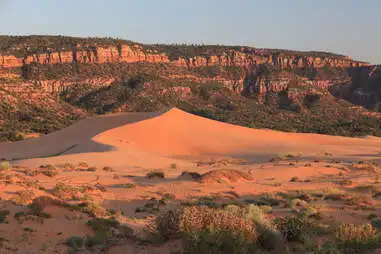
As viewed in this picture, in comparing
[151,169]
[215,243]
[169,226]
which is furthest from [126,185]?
[215,243]

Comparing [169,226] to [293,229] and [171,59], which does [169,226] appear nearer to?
[293,229]

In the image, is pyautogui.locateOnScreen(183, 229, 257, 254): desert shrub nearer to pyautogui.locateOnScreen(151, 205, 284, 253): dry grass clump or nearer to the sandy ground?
A: pyautogui.locateOnScreen(151, 205, 284, 253): dry grass clump

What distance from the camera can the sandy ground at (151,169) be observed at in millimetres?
8930


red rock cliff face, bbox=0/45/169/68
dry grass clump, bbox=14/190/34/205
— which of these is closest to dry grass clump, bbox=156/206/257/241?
dry grass clump, bbox=14/190/34/205

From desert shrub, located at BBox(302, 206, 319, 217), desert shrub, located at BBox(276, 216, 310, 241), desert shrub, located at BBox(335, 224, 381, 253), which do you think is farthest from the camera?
desert shrub, located at BBox(302, 206, 319, 217)

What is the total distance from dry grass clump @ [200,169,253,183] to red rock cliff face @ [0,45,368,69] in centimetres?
8097

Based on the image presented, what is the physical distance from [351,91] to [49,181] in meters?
123

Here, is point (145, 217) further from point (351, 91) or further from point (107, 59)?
point (351, 91)

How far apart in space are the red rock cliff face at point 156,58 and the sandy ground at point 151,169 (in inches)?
1970

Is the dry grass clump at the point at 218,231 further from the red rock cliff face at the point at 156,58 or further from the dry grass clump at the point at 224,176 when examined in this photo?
the red rock cliff face at the point at 156,58

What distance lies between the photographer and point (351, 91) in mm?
124188

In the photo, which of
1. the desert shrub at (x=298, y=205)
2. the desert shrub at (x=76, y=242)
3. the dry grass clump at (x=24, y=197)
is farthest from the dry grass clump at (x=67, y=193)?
the desert shrub at (x=298, y=205)

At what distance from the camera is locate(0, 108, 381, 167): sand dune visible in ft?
100

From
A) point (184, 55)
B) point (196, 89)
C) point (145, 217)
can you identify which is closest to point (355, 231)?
point (145, 217)
